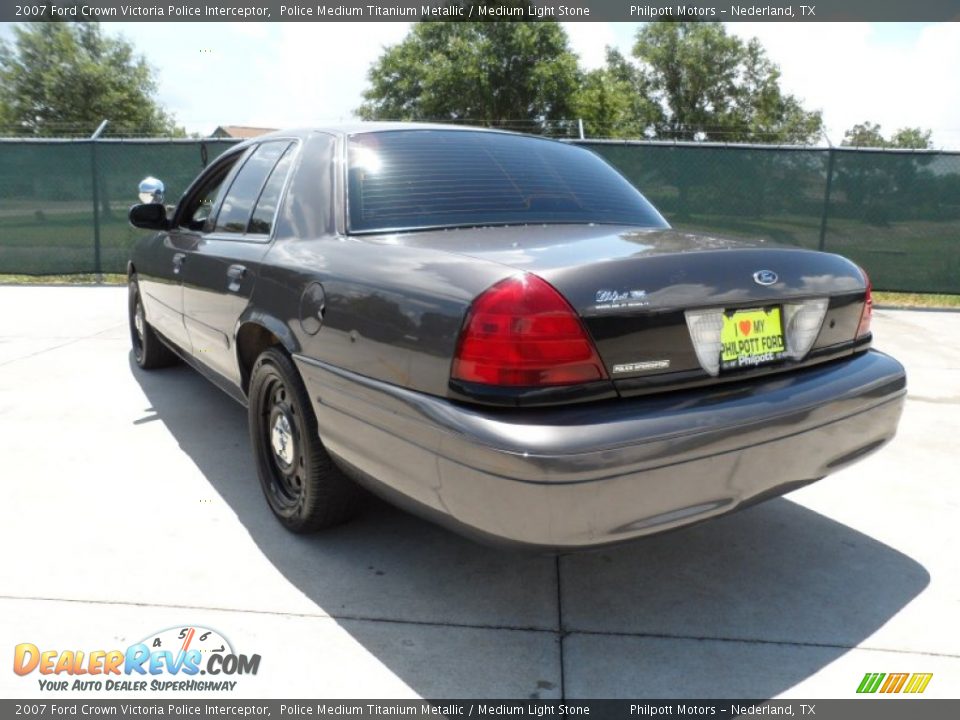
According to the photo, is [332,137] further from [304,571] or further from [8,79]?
[8,79]

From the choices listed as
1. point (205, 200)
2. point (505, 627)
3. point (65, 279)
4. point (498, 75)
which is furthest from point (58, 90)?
point (505, 627)

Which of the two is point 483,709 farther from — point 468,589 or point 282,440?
point 282,440

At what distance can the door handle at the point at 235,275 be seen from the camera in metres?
3.21

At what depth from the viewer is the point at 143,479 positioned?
3566 millimetres

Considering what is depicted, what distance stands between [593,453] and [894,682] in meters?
1.14

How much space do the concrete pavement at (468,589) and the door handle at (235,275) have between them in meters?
0.92

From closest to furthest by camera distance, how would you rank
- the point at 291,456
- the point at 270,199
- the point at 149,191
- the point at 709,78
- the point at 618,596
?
the point at 618,596 → the point at 291,456 → the point at 270,199 → the point at 149,191 → the point at 709,78

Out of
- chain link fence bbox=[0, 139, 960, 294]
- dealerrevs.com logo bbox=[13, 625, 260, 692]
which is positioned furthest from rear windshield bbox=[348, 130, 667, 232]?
chain link fence bbox=[0, 139, 960, 294]

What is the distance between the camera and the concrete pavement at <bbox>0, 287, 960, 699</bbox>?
2.21 meters

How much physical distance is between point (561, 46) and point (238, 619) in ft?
140

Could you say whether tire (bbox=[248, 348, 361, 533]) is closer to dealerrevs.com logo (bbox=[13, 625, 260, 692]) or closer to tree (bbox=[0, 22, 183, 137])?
dealerrevs.com logo (bbox=[13, 625, 260, 692])

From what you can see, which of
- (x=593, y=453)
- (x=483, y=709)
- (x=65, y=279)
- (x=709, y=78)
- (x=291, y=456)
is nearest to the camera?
(x=593, y=453)

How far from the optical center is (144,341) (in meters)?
5.46

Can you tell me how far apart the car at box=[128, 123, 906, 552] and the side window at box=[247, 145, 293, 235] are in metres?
0.02
